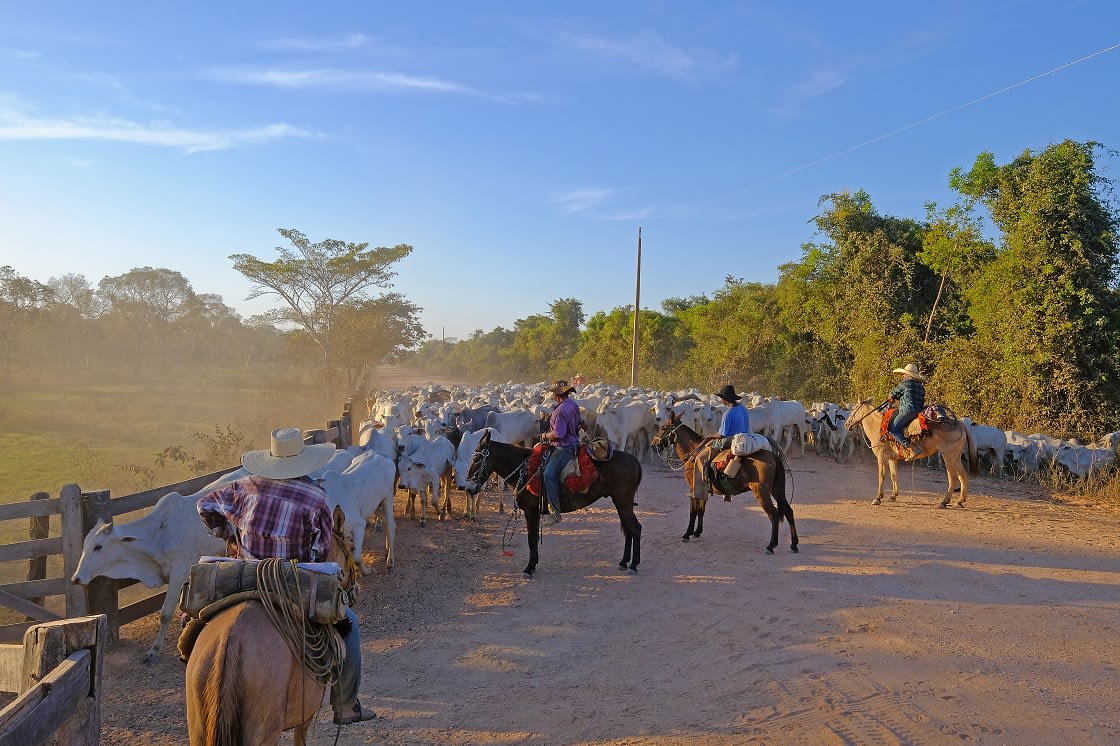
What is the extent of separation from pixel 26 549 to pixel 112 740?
2.26 m

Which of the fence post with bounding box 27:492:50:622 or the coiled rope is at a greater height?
the coiled rope

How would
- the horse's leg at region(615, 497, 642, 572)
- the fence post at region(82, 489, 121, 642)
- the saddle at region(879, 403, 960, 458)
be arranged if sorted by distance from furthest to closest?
the saddle at region(879, 403, 960, 458) → the horse's leg at region(615, 497, 642, 572) → the fence post at region(82, 489, 121, 642)

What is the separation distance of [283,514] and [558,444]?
595cm

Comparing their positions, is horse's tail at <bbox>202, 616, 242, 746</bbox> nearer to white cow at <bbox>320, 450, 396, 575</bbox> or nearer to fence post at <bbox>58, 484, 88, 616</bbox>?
fence post at <bbox>58, 484, 88, 616</bbox>

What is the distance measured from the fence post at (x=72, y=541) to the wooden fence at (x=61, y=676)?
432 cm

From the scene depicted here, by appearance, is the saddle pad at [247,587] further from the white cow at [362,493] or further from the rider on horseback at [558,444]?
the rider on horseback at [558,444]

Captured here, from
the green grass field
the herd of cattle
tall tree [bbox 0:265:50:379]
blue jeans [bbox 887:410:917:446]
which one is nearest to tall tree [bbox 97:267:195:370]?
the green grass field

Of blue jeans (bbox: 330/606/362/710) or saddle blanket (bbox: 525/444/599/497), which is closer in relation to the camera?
blue jeans (bbox: 330/606/362/710)

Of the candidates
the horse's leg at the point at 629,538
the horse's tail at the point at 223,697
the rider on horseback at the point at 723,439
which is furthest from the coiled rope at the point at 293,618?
the rider on horseback at the point at 723,439

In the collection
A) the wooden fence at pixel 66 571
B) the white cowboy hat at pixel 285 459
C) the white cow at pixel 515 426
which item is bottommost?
the wooden fence at pixel 66 571

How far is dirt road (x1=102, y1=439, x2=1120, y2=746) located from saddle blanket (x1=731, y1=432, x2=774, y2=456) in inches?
58.6

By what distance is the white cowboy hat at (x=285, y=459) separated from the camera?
159 inches

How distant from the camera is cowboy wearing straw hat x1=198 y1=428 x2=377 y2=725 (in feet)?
13.1

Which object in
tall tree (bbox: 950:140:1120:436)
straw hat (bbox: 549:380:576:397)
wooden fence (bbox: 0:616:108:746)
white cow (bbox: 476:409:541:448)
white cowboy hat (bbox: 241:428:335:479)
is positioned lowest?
wooden fence (bbox: 0:616:108:746)
